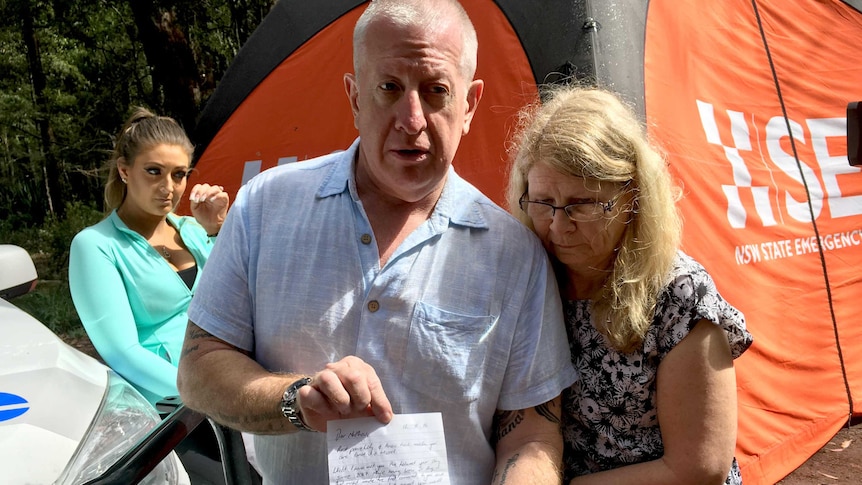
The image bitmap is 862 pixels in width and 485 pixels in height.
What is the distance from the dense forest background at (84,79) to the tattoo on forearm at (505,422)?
21.2ft

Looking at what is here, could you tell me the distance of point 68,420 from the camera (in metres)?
1.81

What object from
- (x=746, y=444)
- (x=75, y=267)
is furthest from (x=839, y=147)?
(x=75, y=267)

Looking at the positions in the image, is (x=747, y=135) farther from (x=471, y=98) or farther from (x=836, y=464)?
(x=471, y=98)

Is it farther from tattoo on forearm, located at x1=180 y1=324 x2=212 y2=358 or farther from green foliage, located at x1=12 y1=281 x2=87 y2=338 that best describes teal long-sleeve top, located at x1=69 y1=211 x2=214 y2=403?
green foliage, located at x1=12 y1=281 x2=87 y2=338

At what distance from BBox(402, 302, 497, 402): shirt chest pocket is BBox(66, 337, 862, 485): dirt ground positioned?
241 centimetres

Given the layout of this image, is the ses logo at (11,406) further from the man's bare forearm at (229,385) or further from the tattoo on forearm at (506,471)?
the tattoo on forearm at (506,471)

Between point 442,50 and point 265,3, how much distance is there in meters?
10.1

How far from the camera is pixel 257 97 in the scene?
4.49 meters

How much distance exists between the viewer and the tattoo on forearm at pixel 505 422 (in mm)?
1621

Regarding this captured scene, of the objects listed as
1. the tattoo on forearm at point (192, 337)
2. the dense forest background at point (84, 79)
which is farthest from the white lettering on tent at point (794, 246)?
the dense forest background at point (84, 79)

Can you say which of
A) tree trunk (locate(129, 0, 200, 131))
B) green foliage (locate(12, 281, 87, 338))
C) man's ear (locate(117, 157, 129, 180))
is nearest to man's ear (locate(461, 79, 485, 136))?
man's ear (locate(117, 157, 129, 180))

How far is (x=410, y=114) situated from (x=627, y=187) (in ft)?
1.78

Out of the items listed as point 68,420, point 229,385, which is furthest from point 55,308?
point 229,385

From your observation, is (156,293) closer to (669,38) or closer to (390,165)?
(390,165)
